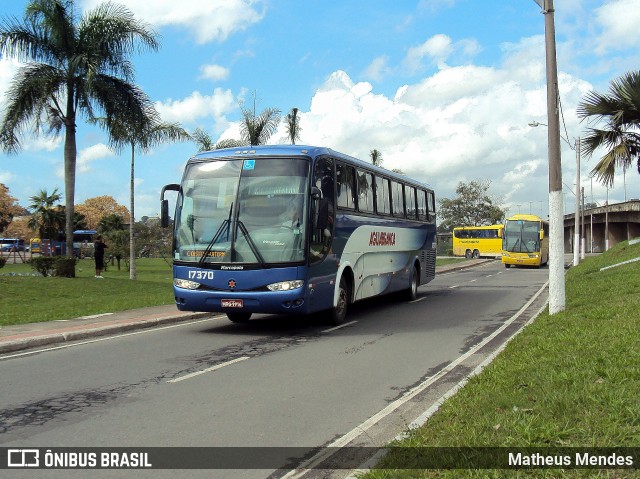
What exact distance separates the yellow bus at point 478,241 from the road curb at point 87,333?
173ft

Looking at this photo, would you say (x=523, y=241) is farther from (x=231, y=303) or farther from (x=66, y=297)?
(x=231, y=303)

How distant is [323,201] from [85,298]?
35.3 ft

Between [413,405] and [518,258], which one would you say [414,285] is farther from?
[518,258]

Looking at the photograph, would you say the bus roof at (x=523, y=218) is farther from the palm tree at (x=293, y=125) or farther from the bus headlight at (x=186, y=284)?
the bus headlight at (x=186, y=284)

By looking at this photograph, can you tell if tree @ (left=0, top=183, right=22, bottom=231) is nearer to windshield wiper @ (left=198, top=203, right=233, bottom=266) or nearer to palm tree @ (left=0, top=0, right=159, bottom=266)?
palm tree @ (left=0, top=0, right=159, bottom=266)

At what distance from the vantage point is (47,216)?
7700cm

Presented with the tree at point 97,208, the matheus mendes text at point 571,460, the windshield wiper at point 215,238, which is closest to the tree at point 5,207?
the tree at point 97,208

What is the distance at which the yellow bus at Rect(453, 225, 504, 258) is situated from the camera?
63.5 metres

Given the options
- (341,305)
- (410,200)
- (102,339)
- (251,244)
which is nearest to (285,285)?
(251,244)

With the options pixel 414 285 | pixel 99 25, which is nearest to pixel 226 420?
pixel 414 285

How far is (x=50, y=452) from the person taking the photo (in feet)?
16.9

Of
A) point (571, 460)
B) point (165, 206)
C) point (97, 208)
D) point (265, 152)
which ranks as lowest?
point (571, 460)

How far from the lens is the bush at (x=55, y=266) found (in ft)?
78.9

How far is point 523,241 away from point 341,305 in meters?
34.8
